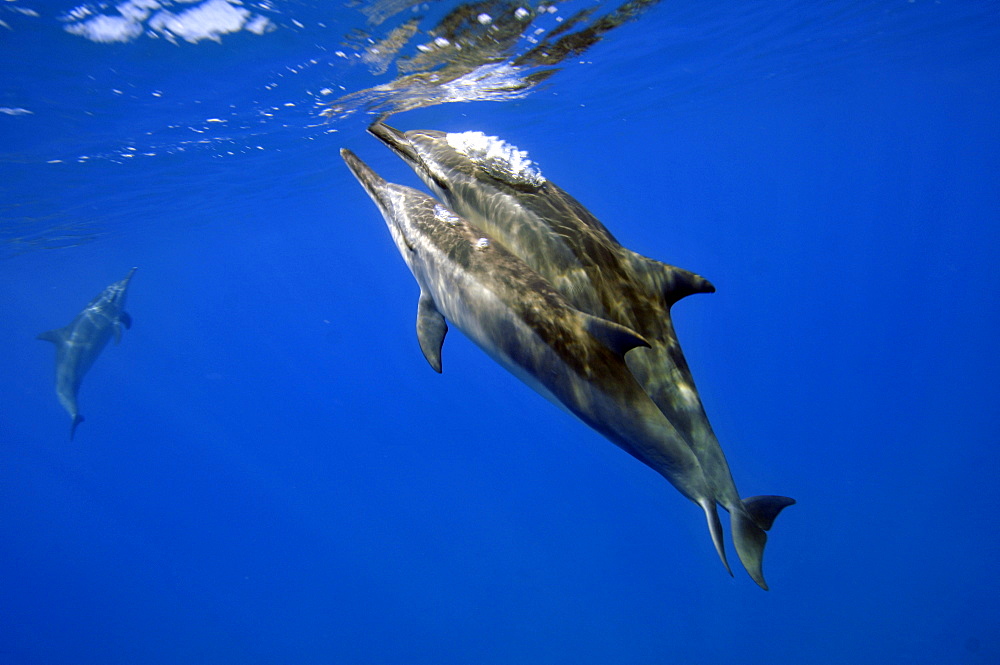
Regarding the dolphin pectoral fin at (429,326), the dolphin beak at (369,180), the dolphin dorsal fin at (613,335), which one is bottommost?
the dolphin pectoral fin at (429,326)

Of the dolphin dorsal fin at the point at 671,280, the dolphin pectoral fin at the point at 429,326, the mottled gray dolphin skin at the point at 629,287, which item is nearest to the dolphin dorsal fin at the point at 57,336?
the dolphin pectoral fin at the point at 429,326

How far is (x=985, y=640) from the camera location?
15.0 meters

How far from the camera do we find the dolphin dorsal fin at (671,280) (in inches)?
123

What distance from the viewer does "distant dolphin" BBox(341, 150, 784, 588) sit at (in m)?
2.80

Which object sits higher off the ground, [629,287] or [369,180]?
[369,180]

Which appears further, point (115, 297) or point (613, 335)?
point (115, 297)

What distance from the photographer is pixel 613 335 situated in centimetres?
257

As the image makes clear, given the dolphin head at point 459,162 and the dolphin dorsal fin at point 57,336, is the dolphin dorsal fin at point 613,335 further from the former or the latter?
the dolphin dorsal fin at point 57,336

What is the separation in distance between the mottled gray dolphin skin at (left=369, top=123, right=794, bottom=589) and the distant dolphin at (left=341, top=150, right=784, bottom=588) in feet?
0.25

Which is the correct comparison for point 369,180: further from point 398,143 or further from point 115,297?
point 115,297

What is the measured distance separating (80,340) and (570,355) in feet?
56.6

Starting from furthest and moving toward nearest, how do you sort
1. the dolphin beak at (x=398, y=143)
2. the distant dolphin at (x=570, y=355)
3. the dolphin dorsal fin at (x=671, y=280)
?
the dolphin beak at (x=398, y=143)
the dolphin dorsal fin at (x=671, y=280)
the distant dolphin at (x=570, y=355)

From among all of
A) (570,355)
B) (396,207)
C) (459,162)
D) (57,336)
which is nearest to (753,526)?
(570,355)

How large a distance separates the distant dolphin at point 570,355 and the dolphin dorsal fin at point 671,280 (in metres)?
0.55
